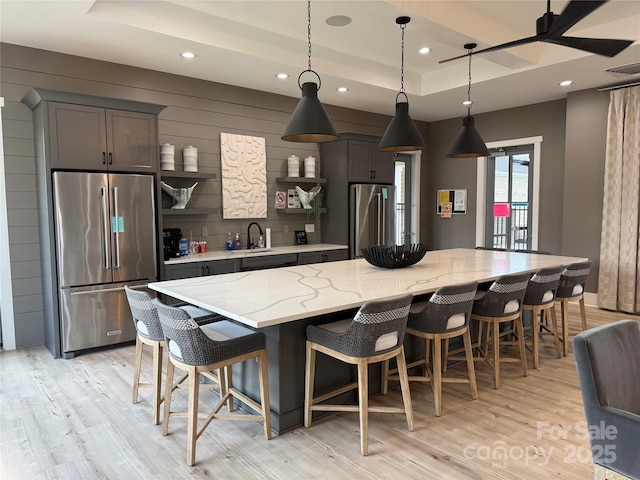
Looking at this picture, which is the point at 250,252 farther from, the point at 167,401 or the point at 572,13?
the point at 572,13

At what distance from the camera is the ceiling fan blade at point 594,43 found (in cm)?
266

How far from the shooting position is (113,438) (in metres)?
2.60

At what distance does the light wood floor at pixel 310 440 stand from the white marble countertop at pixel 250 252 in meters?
1.54

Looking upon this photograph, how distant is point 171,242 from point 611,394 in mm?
4211

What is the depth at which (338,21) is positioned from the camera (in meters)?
4.19

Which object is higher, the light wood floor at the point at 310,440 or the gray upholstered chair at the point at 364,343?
the gray upholstered chair at the point at 364,343

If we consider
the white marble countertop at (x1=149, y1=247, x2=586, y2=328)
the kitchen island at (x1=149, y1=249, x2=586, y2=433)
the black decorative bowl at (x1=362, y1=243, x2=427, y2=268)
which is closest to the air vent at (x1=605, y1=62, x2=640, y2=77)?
the white marble countertop at (x1=149, y1=247, x2=586, y2=328)

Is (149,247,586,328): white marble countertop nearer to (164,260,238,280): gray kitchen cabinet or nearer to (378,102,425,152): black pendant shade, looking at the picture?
(378,102,425,152): black pendant shade

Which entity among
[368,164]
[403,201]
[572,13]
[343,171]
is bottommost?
[403,201]

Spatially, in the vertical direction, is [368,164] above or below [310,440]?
above

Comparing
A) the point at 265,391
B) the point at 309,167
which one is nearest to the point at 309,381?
the point at 265,391

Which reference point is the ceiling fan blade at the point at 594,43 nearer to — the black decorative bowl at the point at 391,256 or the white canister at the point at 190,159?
the black decorative bowl at the point at 391,256

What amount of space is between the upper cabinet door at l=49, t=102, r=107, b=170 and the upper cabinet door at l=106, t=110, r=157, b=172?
0.07 m

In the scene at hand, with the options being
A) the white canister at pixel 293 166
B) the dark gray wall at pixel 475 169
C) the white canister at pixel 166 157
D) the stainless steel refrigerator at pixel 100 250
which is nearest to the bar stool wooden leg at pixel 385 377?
the stainless steel refrigerator at pixel 100 250
